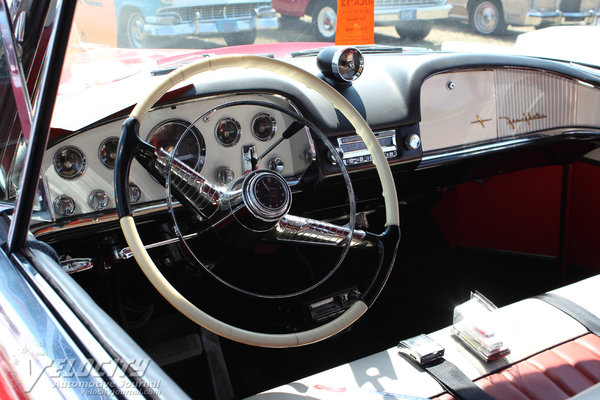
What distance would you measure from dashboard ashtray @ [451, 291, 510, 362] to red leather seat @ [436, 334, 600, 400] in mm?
54

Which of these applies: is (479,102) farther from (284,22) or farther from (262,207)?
(262,207)

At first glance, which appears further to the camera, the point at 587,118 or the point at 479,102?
the point at 587,118

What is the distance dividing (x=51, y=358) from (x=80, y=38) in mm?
1361

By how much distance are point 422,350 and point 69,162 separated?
1188mm

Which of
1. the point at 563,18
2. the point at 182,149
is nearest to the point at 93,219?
the point at 182,149

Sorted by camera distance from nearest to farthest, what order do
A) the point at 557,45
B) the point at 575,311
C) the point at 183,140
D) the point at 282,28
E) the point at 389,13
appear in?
the point at 575,311
the point at 183,140
the point at 282,28
the point at 557,45
the point at 389,13

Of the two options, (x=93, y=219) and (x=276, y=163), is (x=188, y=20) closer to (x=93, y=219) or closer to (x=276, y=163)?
(x=276, y=163)

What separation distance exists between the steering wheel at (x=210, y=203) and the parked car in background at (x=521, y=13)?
96.4 inches

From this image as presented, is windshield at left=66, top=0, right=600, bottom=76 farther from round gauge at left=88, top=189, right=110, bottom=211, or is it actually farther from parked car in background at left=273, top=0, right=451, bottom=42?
round gauge at left=88, top=189, right=110, bottom=211

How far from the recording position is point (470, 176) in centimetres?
264

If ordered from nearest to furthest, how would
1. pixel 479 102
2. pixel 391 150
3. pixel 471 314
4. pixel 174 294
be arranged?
pixel 174 294
pixel 471 314
pixel 391 150
pixel 479 102

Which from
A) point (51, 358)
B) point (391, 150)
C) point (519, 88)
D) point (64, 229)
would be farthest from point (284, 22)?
point (51, 358)

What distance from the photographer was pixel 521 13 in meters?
4.17

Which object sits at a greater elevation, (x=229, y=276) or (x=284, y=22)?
(x=284, y=22)
